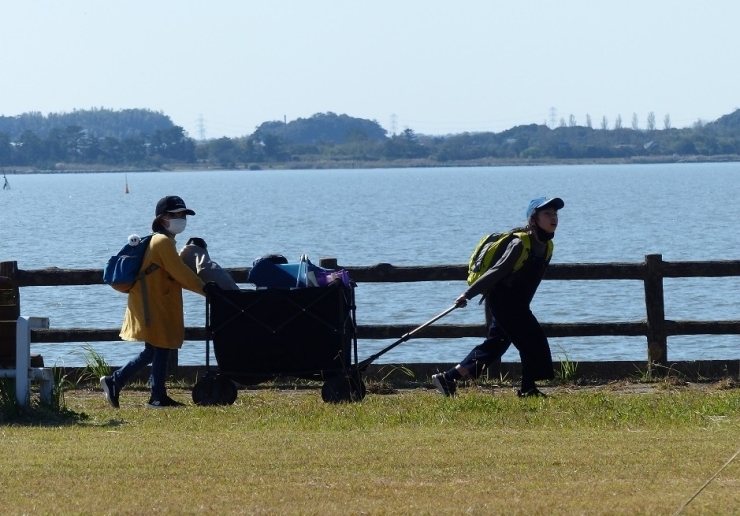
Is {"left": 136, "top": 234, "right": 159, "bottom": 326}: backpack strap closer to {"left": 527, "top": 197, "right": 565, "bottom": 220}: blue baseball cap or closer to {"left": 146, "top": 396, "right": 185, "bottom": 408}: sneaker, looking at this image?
{"left": 146, "top": 396, "right": 185, "bottom": 408}: sneaker

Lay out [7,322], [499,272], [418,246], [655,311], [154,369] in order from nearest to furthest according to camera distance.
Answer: [7,322]
[499,272]
[154,369]
[655,311]
[418,246]

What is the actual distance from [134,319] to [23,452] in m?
2.83

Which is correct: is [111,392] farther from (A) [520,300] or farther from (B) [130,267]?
(A) [520,300]

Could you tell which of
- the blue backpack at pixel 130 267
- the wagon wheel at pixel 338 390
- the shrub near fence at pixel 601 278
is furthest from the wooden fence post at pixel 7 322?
the wagon wheel at pixel 338 390

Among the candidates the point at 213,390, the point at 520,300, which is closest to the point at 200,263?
the point at 213,390

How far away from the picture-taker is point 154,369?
10.9 m

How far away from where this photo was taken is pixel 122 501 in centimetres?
675

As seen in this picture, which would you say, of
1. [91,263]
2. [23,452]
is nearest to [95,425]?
[23,452]

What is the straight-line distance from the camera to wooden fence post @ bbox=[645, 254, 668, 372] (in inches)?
484

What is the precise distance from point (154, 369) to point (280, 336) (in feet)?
3.48

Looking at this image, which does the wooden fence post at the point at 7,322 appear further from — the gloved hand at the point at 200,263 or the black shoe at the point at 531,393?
the black shoe at the point at 531,393

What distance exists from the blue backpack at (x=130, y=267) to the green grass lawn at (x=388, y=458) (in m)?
1.04

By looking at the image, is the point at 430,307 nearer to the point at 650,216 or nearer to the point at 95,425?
the point at 95,425

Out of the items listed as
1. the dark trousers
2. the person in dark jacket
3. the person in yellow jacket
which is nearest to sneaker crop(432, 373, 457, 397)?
the person in dark jacket
